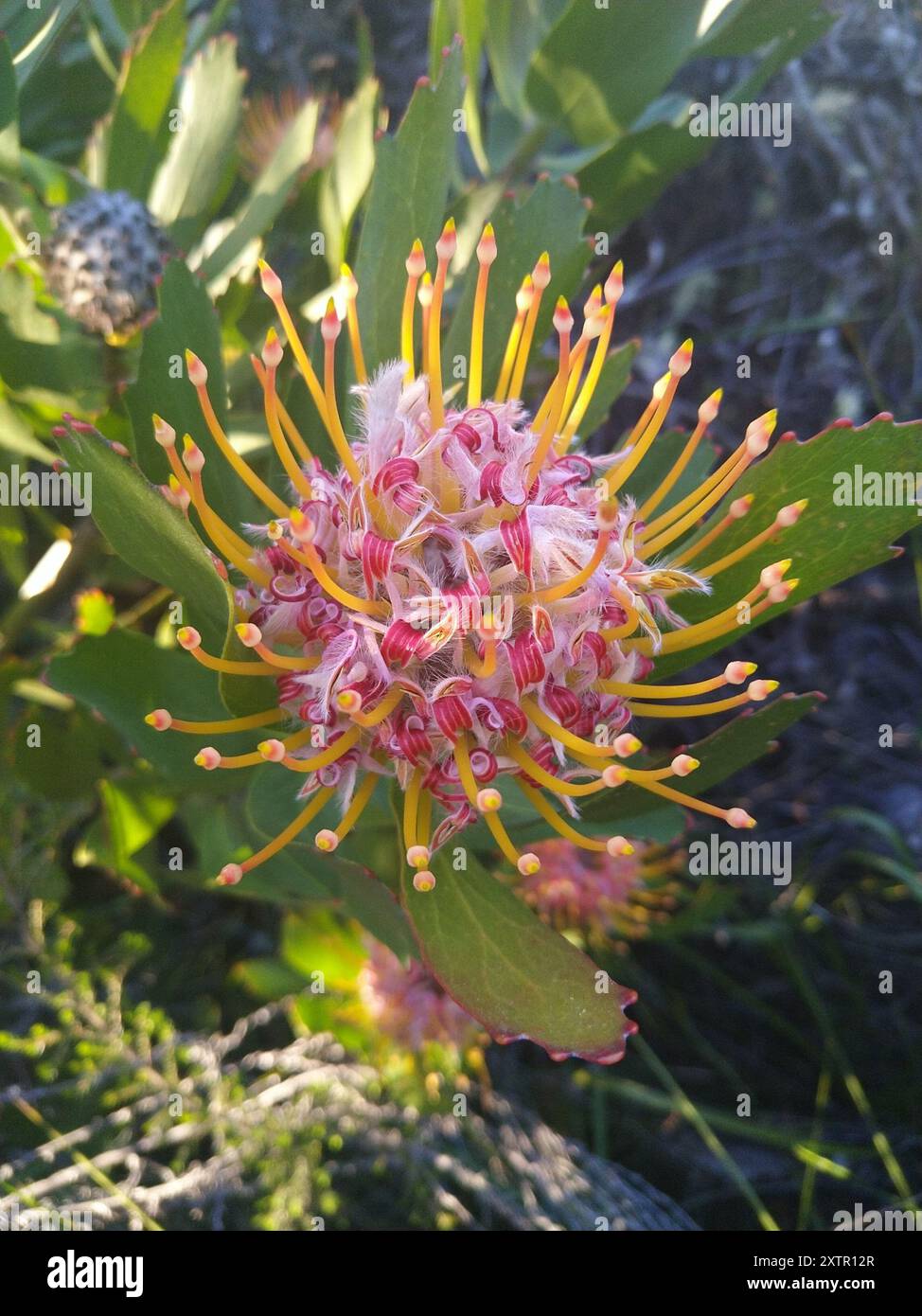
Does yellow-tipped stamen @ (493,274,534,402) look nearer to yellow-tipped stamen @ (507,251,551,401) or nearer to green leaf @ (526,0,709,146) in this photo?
yellow-tipped stamen @ (507,251,551,401)

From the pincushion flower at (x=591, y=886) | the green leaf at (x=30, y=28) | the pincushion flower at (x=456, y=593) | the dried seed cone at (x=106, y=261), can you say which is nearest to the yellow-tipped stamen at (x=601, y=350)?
the pincushion flower at (x=456, y=593)

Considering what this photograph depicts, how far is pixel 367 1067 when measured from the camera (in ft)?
4.54

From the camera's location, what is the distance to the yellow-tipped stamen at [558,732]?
2.27 feet

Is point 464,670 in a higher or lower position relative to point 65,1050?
higher

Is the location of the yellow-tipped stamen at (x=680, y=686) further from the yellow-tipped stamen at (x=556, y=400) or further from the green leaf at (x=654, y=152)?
the green leaf at (x=654, y=152)

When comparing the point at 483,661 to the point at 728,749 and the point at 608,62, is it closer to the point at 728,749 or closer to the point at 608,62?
the point at 728,749

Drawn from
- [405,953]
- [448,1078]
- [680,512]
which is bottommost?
[448,1078]

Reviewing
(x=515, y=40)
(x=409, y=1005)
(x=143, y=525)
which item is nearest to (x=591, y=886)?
(x=409, y=1005)

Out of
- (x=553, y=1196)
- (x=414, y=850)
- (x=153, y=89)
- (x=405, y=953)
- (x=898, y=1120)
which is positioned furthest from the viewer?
(x=898, y=1120)

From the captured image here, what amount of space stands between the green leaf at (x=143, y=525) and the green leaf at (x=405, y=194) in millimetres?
308

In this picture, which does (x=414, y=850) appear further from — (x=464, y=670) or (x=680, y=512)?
(x=680, y=512)

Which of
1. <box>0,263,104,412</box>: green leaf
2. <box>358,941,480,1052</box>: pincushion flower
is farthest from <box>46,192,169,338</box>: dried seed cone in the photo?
<box>358,941,480,1052</box>: pincushion flower

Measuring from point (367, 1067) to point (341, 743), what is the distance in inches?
31.6

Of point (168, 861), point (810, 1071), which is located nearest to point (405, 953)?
point (168, 861)
